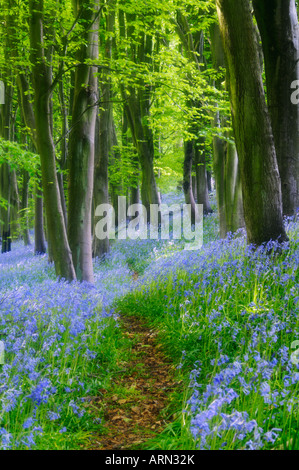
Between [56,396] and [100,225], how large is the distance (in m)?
10.2

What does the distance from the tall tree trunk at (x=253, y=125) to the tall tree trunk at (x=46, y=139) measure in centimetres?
391

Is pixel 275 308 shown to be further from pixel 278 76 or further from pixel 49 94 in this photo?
pixel 49 94

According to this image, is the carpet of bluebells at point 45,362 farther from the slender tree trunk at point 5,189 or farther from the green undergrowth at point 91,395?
the slender tree trunk at point 5,189

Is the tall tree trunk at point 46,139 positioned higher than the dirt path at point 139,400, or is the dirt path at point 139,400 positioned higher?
the tall tree trunk at point 46,139

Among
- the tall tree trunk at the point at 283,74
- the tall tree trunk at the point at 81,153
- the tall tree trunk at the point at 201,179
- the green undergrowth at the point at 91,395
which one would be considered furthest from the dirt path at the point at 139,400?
the tall tree trunk at the point at 201,179

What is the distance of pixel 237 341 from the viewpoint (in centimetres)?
376

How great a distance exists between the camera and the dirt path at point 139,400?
121 inches

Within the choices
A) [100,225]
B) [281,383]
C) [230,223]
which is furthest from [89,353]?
[100,225]

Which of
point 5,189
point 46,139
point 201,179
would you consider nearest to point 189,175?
point 201,179

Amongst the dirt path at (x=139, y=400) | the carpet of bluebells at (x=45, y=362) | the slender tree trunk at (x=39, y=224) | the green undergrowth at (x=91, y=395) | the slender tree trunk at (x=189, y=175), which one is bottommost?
the dirt path at (x=139, y=400)

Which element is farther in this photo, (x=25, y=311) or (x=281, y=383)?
(x=25, y=311)

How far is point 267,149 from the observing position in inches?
223

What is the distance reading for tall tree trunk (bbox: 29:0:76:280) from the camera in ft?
25.5

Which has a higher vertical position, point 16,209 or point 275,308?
point 16,209
